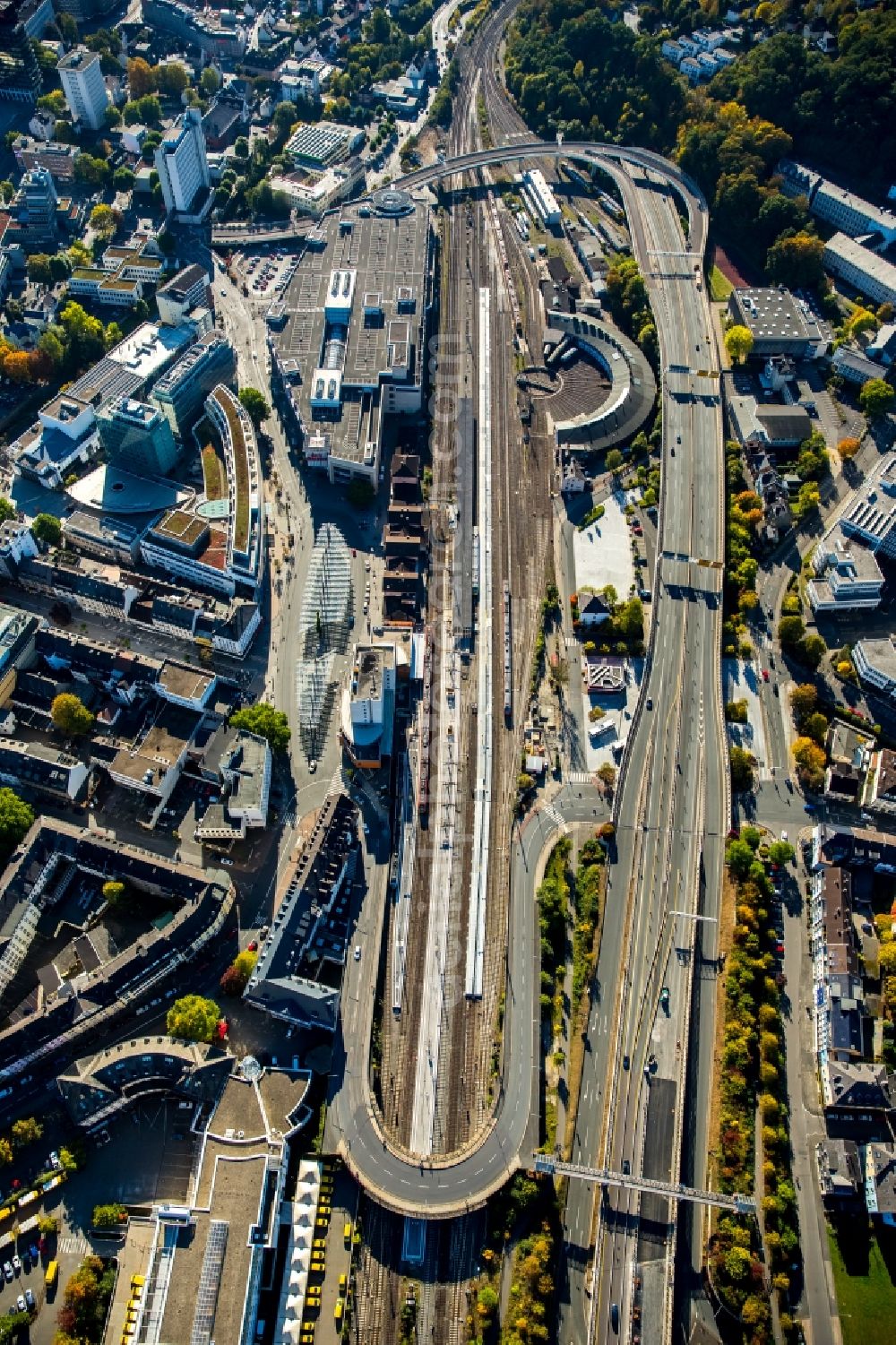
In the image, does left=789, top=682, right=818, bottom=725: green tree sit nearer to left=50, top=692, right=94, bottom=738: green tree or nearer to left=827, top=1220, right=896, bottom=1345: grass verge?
left=827, top=1220, right=896, bottom=1345: grass verge

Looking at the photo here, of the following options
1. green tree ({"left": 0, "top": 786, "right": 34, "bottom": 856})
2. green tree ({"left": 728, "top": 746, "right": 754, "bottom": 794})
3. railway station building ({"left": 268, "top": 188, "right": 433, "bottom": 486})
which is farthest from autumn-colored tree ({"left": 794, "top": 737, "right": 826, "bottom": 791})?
green tree ({"left": 0, "top": 786, "right": 34, "bottom": 856})

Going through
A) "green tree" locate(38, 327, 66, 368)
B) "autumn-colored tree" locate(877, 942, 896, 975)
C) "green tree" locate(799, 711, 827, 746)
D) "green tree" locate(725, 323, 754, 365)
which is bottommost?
"autumn-colored tree" locate(877, 942, 896, 975)

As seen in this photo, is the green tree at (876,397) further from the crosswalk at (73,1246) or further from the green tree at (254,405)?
the crosswalk at (73,1246)

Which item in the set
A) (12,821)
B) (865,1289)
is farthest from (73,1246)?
(865,1289)

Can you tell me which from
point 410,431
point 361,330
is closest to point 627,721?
point 410,431

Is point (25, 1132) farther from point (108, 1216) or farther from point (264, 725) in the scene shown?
point (264, 725)

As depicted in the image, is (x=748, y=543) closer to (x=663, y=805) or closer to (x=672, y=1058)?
(x=663, y=805)
